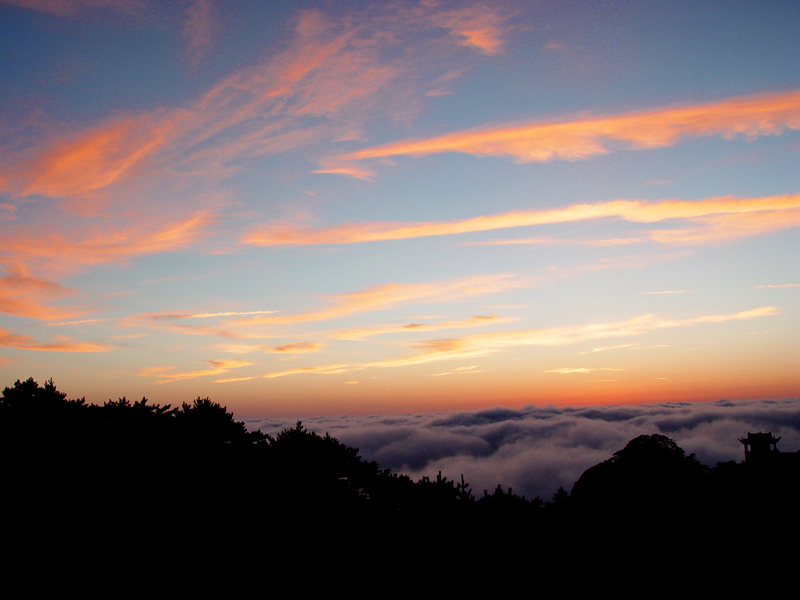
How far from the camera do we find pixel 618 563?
14.3 metres

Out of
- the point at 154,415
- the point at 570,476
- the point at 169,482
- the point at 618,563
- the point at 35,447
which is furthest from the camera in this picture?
the point at 570,476

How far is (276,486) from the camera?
26297 millimetres

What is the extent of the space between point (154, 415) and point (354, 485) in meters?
13.4

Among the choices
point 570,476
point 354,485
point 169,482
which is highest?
point 169,482

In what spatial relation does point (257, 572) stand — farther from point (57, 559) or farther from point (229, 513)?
point (57, 559)

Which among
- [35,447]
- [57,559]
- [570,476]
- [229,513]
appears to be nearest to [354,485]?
[229,513]

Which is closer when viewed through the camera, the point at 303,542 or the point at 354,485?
the point at 303,542

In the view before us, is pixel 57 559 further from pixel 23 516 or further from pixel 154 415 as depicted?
pixel 154 415

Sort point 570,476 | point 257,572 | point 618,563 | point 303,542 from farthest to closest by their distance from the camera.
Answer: point 570,476 → point 303,542 → point 257,572 → point 618,563

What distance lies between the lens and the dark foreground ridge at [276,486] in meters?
17.5

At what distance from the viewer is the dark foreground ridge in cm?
1750

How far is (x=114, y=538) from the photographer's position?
65.5 feet

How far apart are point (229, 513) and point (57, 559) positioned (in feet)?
21.5

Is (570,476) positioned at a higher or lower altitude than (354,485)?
lower
